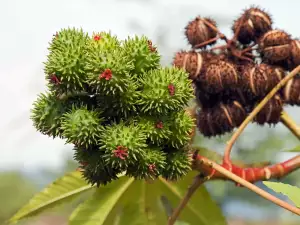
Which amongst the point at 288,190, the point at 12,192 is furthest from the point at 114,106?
the point at 12,192

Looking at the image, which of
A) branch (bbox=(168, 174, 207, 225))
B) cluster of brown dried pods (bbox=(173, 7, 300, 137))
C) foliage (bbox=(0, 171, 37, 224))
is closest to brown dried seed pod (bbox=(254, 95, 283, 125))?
cluster of brown dried pods (bbox=(173, 7, 300, 137))

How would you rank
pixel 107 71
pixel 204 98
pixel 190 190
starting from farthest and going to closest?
pixel 204 98 < pixel 190 190 < pixel 107 71

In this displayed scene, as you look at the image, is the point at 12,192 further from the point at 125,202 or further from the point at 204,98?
the point at 204,98

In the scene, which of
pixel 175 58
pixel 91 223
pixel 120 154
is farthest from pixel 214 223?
pixel 120 154

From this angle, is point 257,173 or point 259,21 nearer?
point 257,173

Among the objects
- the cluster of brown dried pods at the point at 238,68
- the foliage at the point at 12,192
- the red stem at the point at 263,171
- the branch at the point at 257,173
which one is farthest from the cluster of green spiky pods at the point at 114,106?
the foliage at the point at 12,192

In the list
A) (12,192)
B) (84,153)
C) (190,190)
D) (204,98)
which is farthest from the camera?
(12,192)
